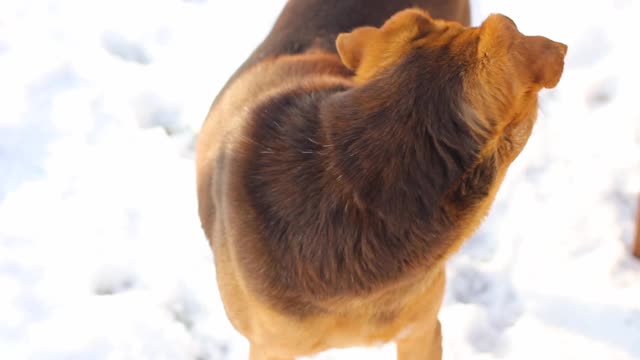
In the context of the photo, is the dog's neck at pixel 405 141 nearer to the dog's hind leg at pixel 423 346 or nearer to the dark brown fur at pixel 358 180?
the dark brown fur at pixel 358 180

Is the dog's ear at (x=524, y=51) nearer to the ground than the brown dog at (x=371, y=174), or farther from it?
farther from it

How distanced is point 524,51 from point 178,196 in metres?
1.87

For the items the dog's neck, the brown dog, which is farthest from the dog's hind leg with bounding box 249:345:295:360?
the dog's neck

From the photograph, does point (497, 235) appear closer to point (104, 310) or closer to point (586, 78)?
point (586, 78)

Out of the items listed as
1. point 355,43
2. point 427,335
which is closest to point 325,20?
point 355,43

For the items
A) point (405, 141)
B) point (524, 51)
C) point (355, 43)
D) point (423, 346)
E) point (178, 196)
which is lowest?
point (178, 196)

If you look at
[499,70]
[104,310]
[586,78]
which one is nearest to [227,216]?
[499,70]

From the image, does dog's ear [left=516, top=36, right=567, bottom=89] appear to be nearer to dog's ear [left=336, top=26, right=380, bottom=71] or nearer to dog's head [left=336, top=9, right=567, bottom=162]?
dog's head [left=336, top=9, right=567, bottom=162]

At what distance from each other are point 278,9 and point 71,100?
0.99m

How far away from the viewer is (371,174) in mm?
1649

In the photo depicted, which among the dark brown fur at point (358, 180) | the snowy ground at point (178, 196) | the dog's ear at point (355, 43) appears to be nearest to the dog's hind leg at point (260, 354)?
the dark brown fur at point (358, 180)

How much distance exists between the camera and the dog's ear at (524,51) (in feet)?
4.79

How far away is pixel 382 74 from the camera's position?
1.67 meters

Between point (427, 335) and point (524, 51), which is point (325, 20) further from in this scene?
point (524, 51)
